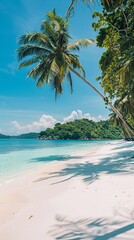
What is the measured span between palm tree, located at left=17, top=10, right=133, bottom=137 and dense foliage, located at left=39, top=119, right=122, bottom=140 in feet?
252

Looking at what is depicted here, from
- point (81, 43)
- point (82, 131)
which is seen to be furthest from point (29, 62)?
point (82, 131)

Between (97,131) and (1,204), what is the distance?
298ft

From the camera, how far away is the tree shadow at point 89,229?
3.21 meters

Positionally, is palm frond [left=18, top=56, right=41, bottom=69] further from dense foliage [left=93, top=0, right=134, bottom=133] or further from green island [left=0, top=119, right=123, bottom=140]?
green island [left=0, top=119, right=123, bottom=140]

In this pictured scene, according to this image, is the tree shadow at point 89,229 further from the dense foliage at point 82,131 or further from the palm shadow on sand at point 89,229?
the dense foliage at point 82,131

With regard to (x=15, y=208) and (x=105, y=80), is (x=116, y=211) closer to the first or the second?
(x=15, y=208)

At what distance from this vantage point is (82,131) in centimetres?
9056

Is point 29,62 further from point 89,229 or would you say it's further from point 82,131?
point 82,131

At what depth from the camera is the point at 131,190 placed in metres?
5.31

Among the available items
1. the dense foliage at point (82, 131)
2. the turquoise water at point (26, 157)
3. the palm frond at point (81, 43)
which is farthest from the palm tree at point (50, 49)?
the dense foliage at point (82, 131)

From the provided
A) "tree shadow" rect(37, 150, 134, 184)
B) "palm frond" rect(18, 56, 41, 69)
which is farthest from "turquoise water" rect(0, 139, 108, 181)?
"palm frond" rect(18, 56, 41, 69)

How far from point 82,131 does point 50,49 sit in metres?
79.4

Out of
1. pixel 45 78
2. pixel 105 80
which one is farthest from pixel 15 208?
pixel 45 78

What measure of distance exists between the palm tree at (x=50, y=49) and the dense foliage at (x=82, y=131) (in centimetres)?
7694
